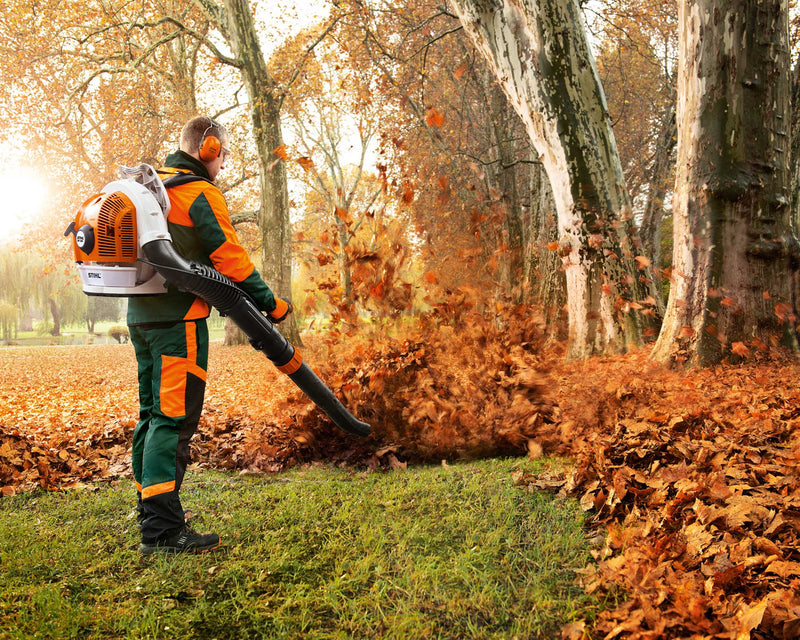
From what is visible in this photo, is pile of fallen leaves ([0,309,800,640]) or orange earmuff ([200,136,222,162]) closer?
pile of fallen leaves ([0,309,800,640])

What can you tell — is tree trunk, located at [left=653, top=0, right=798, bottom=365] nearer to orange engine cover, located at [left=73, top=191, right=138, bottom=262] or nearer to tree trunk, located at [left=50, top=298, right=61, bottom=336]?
orange engine cover, located at [left=73, top=191, right=138, bottom=262]

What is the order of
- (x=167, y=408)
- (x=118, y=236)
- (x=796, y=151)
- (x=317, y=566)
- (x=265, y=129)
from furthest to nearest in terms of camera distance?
(x=265, y=129) < (x=796, y=151) < (x=167, y=408) < (x=118, y=236) < (x=317, y=566)

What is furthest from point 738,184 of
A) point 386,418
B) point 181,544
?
point 181,544

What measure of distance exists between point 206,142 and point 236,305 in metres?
1.03

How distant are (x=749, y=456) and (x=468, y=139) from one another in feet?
53.1

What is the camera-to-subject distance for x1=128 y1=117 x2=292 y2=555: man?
116 inches

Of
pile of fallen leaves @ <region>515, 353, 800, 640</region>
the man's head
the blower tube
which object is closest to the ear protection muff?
the man's head

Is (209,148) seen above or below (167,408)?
above

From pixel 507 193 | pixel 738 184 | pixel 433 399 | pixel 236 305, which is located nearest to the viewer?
pixel 236 305

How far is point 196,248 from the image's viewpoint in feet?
10.3

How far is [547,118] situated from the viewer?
20.9 ft

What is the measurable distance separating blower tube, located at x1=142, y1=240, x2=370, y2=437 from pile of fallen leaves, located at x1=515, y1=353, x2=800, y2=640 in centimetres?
153

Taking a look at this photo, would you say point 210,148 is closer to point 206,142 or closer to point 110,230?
point 206,142

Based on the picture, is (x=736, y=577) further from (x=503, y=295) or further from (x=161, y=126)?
(x=161, y=126)
